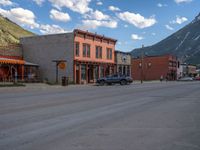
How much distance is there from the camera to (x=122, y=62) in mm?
69000

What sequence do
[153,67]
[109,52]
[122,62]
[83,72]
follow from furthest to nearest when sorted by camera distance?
[153,67]
[122,62]
[109,52]
[83,72]

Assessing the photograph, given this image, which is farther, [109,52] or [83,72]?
[109,52]

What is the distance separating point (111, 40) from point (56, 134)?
54815 millimetres

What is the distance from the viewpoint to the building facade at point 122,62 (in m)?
66.8

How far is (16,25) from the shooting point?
630 feet

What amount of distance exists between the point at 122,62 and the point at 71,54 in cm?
1965

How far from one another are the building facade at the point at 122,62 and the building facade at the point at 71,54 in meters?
6.55

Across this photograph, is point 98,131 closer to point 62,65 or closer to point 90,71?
point 62,65

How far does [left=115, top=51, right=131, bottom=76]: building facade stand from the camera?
A: 66.8 meters

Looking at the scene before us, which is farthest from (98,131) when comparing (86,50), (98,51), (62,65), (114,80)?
(98,51)

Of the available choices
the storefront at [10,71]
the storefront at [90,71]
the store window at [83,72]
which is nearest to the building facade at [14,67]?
the storefront at [10,71]

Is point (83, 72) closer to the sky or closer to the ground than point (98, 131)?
closer to the sky

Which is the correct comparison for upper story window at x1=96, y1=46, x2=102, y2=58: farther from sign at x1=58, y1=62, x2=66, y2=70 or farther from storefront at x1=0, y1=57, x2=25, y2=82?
storefront at x1=0, y1=57, x2=25, y2=82

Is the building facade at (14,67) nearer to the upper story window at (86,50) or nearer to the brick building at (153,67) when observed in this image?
the upper story window at (86,50)
